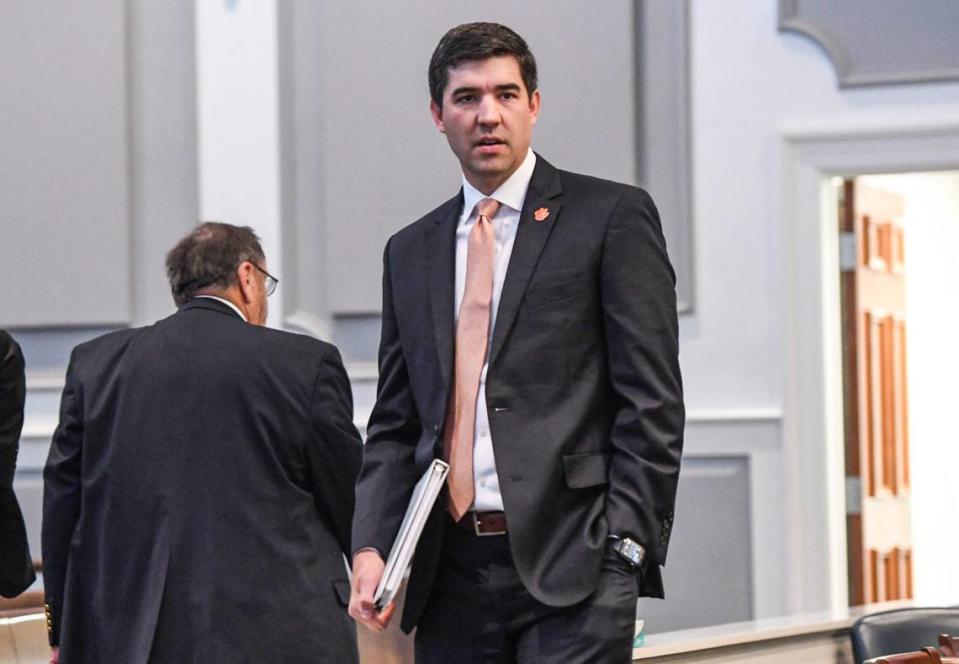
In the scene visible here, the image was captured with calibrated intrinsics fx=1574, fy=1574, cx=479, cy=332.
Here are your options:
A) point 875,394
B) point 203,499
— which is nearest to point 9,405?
point 203,499

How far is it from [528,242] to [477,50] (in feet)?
0.90

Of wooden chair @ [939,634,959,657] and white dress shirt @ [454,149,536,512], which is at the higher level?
white dress shirt @ [454,149,536,512]

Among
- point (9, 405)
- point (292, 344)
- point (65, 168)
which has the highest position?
point (65, 168)

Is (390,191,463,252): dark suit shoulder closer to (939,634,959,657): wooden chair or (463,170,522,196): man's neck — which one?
(463,170,522,196): man's neck

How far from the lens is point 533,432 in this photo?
2.04m

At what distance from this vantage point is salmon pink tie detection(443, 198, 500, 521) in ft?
6.75

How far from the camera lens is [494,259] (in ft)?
7.06

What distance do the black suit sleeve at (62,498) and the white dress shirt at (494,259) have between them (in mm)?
1068

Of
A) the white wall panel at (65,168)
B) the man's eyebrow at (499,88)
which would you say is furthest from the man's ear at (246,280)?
the white wall panel at (65,168)

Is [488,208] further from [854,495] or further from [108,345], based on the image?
[854,495]

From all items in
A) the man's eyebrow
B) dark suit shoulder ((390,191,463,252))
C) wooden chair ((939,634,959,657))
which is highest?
the man's eyebrow

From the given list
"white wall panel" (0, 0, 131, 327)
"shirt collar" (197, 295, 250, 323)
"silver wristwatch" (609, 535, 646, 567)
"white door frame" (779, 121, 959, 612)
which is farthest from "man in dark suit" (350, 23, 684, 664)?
"white wall panel" (0, 0, 131, 327)

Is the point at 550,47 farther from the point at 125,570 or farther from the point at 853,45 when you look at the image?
the point at 125,570

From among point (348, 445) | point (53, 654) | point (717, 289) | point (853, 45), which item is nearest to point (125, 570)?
point (53, 654)
